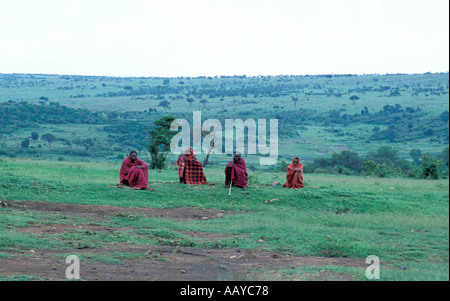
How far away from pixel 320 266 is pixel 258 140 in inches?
1850

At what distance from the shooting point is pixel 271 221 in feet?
45.2

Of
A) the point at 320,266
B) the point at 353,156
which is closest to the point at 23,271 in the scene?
the point at 320,266

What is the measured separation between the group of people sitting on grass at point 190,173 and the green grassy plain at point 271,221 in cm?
48

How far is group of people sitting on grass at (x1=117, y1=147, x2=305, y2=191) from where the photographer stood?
1758cm

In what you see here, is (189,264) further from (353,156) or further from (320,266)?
(353,156)

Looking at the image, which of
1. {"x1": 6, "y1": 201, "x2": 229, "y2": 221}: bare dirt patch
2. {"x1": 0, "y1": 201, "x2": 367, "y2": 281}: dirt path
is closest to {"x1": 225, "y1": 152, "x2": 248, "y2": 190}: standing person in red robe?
{"x1": 6, "y1": 201, "x2": 229, "y2": 221}: bare dirt patch

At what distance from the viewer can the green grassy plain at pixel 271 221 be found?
384 inches

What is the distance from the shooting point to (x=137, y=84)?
4557 inches

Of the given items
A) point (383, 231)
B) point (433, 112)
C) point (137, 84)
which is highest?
point (137, 84)

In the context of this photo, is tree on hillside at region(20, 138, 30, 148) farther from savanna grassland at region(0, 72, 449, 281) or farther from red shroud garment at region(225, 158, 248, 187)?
red shroud garment at region(225, 158, 248, 187)

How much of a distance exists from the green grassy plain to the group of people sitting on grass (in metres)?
0.48

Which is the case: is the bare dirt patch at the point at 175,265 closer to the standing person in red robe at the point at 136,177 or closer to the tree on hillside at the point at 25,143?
the standing person in red robe at the point at 136,177

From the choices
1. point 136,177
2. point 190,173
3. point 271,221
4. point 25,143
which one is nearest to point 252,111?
point 25,143

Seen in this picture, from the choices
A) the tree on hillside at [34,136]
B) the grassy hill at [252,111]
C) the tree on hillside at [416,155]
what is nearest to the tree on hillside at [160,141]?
the grassy hill at [252,111]
